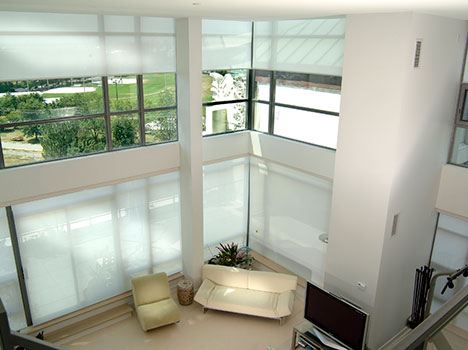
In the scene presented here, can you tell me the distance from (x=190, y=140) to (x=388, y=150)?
337cm

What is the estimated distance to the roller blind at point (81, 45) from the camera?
586 cm

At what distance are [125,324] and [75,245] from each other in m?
1.63

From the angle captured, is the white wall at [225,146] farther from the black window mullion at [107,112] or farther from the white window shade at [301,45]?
the black window mullion at [107,112]

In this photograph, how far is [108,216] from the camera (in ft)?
24.6

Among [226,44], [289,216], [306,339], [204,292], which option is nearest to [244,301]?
[204,292]

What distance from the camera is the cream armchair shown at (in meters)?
7.12

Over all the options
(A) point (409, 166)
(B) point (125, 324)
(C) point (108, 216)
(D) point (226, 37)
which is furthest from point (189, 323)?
(D) point (226, 37)

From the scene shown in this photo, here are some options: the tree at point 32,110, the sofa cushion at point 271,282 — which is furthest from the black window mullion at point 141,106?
the sofa cushion at point 271,282

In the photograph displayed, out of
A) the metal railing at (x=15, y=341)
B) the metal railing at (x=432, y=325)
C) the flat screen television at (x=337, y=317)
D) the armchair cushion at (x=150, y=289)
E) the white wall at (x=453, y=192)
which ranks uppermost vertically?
the metal railing at (x=432, y=325)

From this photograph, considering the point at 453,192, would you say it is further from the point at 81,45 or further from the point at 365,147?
the point at 81,45

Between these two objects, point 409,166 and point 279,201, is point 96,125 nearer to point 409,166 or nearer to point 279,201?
point 279,201

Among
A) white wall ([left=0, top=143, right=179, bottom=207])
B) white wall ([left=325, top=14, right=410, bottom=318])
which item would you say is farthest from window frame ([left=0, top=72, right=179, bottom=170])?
white wall ([left=325, top=14, right=410, bottom=318])

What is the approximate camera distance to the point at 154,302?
299 inches

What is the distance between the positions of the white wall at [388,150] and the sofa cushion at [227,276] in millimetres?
1760
